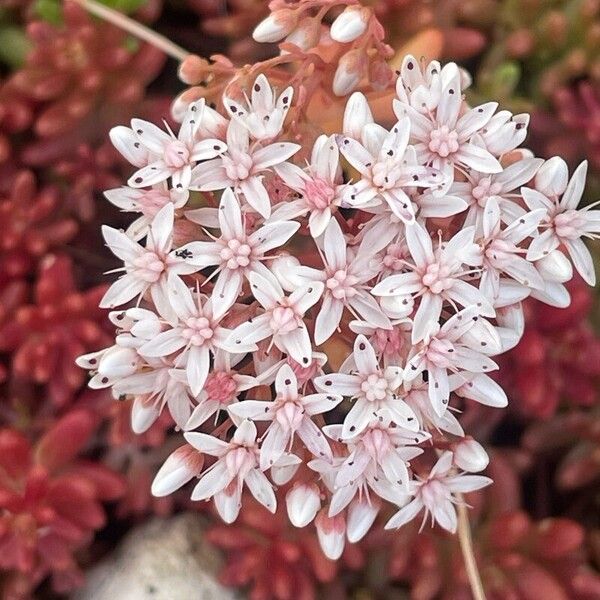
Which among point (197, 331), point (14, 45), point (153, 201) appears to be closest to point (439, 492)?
point (197, 331)

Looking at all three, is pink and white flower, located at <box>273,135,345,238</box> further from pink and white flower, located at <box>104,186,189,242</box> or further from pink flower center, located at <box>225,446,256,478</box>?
pink flower center, located at <box>225,446,256,478</box>

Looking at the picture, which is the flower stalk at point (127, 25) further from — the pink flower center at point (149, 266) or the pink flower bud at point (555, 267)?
the pink flower bud at point (555, 267)

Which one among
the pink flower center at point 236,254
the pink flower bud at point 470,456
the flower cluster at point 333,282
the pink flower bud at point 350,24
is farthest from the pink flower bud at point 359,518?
the pink flower bud at point 350,24

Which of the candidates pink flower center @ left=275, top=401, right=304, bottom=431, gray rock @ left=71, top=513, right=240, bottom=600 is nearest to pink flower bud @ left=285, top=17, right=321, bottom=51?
pink flower center @ left=275, top=401, right=304, bottom=431

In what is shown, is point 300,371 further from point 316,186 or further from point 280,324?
point 316,186

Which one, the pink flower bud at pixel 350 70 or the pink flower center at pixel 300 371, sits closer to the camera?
the pink flower center at pixel 300 371

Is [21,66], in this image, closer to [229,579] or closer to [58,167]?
[58,167]
